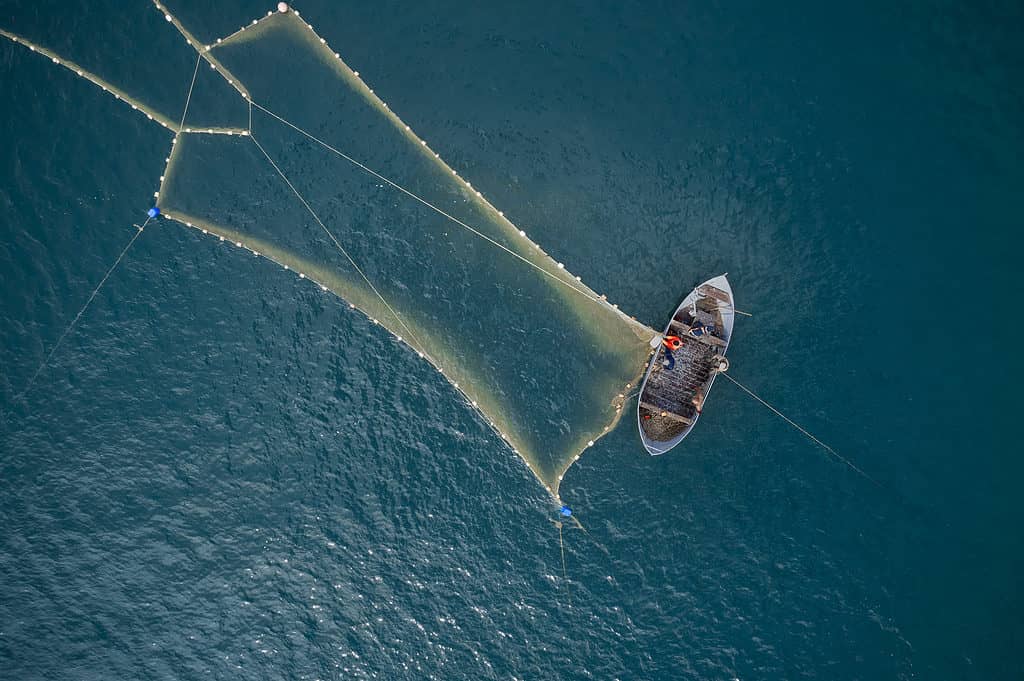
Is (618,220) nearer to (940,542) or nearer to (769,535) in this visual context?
(769,535)

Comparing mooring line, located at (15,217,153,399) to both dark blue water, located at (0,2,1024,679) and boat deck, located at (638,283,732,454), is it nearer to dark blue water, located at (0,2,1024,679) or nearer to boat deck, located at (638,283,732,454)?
dark blue water, located at (0,2,1024,679)

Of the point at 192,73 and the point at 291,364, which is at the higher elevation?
the point at 192,73

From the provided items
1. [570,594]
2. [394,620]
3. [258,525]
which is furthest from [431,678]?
[258,525]

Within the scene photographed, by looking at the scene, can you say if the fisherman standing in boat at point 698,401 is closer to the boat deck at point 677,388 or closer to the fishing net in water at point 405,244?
the boat deck at point 677,388

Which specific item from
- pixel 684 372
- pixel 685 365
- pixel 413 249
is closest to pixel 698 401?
pixel 684 372

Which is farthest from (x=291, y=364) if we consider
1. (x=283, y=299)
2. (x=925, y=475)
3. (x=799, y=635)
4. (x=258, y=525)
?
(x=925, y=475)

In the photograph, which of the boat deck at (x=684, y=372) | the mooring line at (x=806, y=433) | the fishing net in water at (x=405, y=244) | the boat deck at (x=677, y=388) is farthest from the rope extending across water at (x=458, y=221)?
the mooring line at (x=806, y=433)

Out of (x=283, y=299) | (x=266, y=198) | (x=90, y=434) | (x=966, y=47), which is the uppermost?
(x=966, y=47)
